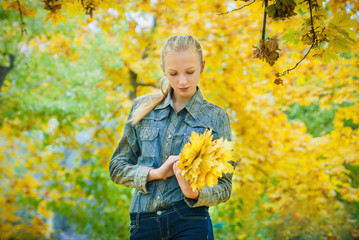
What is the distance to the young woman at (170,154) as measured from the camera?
1.47 metres

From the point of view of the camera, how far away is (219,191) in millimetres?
1521

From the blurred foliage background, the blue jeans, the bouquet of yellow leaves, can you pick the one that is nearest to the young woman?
the blue jeans

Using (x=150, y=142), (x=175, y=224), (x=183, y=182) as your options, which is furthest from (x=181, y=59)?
(x=175, y=224)

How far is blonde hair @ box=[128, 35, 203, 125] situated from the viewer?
61.7 inches

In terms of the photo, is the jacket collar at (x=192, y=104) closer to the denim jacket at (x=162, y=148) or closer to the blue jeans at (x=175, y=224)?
the denim jacket at (x=162, y=148)

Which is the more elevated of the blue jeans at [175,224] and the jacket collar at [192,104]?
the jacket collar at [192,104]

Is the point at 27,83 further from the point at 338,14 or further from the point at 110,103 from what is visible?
the point at 338,14

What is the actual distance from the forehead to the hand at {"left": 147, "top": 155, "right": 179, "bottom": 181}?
16.9 inches

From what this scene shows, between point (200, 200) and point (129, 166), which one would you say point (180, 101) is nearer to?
point (129, 166)

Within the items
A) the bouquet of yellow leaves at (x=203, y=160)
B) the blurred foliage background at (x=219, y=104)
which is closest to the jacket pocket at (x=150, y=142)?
the bouquet of yellow leaves at (x=203, y=160)

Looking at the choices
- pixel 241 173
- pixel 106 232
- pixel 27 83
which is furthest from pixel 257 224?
pixel 27 83

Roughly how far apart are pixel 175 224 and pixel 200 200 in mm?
163

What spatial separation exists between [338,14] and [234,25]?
287cm

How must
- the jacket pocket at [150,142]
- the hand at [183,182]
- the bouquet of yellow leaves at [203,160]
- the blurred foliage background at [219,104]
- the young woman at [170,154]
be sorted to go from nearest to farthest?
the bouquet of yellow leaves at [203,160] → the hand at [183,182] → the young woman at [170,154] → the jacket pocket at [150,142] → the blurred foliage background at [219,104]
